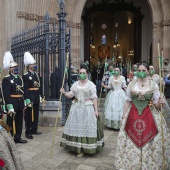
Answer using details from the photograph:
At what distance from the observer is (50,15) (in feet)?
38.8

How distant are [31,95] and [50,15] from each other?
619 centimetres

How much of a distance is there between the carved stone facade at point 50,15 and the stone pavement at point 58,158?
564 cm

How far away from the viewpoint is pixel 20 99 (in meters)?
5.94

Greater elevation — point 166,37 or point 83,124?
point 166,37

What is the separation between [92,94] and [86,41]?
10664 millimetres

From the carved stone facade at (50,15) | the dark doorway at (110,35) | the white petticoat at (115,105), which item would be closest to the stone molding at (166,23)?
the carved stone facade at (50,15)

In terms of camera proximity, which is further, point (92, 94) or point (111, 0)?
point (111, 0)

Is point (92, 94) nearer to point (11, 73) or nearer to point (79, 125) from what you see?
point (79, 125)

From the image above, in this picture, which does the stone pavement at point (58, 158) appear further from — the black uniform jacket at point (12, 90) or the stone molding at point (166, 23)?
the stone molding at point (166, 23)

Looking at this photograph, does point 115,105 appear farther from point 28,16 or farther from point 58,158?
point 28,16

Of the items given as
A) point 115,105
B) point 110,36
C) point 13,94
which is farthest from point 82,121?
point 110,36

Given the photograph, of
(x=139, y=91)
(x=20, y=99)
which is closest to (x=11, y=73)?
(x=20, y=99)

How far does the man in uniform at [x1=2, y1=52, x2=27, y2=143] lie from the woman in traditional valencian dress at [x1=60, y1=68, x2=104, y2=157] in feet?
4.14

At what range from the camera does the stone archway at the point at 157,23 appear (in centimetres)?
1202
